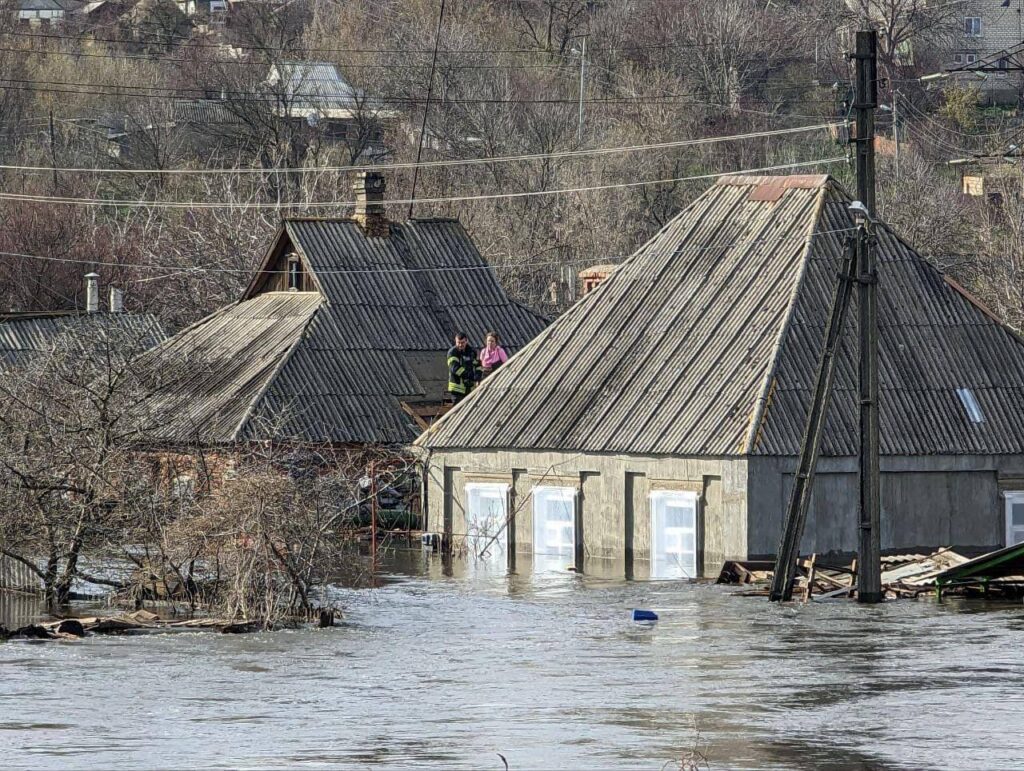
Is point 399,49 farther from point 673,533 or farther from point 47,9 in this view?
point 673,533

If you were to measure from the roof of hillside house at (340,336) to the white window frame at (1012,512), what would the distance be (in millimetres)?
12663

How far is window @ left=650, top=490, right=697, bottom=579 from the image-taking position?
37.5m

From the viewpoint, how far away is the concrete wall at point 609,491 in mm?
36906

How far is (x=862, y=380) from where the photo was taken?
104ft

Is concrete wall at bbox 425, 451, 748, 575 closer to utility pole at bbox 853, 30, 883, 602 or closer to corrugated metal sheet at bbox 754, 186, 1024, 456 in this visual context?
corrugated metal sheet at bbox 754, 186, 1024, 456

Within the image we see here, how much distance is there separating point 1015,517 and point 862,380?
8.04 m

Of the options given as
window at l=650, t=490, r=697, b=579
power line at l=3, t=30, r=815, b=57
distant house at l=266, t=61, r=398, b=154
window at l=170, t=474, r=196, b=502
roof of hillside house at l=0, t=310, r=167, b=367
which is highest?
power line at l=3, t=30, r=815, b=57

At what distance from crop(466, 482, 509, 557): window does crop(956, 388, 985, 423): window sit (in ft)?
26.1

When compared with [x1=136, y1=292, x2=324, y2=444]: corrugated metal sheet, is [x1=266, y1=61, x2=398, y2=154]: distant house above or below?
above

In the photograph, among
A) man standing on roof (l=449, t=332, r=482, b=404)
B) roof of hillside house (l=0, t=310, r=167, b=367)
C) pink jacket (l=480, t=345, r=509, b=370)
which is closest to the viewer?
man standing on roof (l=449, t=332, r=482, b=404)

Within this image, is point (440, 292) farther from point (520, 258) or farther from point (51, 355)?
point (520, 258)

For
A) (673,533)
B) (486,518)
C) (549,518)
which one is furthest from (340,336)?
(673,533)

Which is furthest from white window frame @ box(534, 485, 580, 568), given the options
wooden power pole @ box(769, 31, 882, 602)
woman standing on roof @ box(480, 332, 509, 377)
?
wooden power pole @ box(769, 31, 882, 602)

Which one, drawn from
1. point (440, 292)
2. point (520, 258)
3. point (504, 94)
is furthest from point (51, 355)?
point (504, 94)
